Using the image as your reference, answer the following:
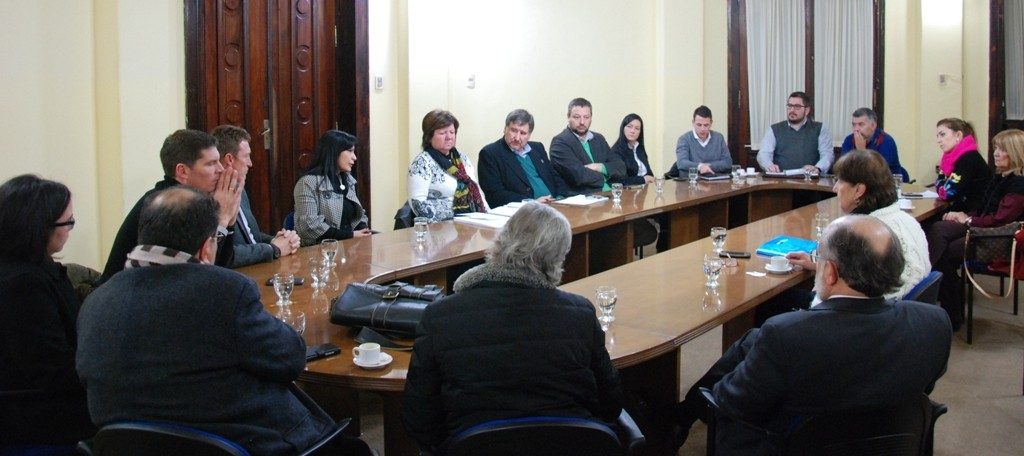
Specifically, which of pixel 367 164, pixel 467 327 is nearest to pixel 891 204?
pixel 467 327

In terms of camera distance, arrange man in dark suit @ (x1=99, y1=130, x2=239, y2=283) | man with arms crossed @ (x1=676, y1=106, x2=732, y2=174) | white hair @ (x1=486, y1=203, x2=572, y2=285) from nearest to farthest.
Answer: white hair @ (x1=486, y1=203, x2=572, y2=285) < man in dark suit @ (x1=99, y1=130, x2=239, y2=283) < man with arms crossed @ (x1=676, y1=106, x2=732, y2=174)

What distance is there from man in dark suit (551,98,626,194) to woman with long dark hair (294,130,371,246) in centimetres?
200

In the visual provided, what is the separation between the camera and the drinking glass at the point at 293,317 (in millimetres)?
2838

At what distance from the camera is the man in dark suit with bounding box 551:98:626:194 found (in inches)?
257

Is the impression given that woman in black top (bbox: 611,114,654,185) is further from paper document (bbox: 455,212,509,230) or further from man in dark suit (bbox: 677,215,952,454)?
man in dark suit (bbox: 677,215,952,454)

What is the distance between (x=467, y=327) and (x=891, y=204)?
2223mm

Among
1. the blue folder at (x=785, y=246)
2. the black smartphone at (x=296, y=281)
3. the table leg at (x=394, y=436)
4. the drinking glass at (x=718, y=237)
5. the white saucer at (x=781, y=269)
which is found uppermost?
the drinking glass at (x=718, y=237)

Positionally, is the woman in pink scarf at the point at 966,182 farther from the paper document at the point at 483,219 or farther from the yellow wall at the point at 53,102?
the yellow wall at the point at 53,102

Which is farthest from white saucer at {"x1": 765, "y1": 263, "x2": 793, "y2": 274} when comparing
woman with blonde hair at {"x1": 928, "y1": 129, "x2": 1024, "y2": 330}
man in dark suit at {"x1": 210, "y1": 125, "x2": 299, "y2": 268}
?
man in dark suit at {"x1": 210, "y1": 125, "x2": 299, "y2": 268}

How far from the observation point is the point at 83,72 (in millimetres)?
4883

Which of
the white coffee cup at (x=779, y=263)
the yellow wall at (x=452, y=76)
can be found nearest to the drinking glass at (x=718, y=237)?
the white coffee cup at (x=779, y=263)

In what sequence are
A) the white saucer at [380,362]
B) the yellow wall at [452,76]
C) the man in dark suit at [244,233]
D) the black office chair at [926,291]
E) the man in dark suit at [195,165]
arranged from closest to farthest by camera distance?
the white saucer at [380,362], the black office chair at [926,291], the man in dark suit at [195,165], the man in dark suit at [244,233], the yellow wall at [452,76]

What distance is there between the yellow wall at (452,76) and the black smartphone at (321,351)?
9.01 ft

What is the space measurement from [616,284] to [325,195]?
1.94m
